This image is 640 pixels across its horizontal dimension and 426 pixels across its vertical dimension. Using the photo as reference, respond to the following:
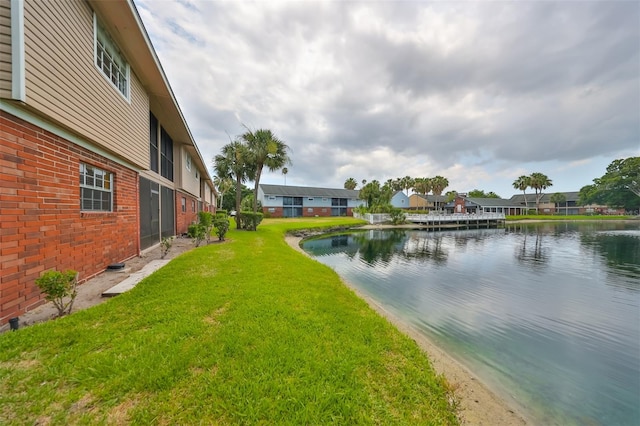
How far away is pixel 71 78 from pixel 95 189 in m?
2.65

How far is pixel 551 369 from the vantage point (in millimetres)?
4957

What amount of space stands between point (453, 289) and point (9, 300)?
38.7 feet

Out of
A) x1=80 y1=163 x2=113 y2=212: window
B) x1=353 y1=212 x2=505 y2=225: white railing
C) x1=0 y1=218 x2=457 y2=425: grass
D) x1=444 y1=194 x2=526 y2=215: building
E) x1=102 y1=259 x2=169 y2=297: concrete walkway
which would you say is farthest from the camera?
x1=444 y1=194 x2=526 y2=215: building

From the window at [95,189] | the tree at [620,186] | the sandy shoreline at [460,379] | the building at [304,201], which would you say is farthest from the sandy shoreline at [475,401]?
the tree at [620,186]

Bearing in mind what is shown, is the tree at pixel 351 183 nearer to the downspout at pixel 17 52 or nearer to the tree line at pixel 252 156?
the tree line at pixel 252 156

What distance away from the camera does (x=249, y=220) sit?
20688 mm

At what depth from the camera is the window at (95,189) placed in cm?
610

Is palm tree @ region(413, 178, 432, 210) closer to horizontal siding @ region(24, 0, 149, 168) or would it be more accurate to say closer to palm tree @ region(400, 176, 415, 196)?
palm tree @ region(400, 176, 415, 196)

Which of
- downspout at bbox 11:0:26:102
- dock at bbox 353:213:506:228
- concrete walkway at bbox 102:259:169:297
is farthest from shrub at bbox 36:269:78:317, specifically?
dock at bbox 353:213:506:228

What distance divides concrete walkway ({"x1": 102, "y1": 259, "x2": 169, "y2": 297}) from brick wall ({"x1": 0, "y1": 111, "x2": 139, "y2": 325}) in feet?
3.00

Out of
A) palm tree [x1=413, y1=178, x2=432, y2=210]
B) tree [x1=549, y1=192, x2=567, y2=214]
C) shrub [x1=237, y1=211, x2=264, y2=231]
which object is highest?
palm tree [x1=413, y1=178, x2=432, y2=210]

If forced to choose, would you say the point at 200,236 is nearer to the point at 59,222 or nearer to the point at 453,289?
the point at 59,222

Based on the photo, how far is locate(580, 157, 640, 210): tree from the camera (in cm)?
6238

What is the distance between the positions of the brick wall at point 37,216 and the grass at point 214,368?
101 centimetres
